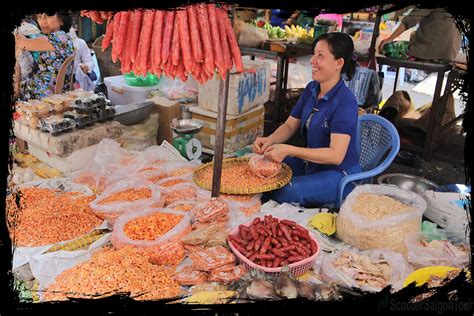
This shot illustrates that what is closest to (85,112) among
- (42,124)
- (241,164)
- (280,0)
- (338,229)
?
(42,124)

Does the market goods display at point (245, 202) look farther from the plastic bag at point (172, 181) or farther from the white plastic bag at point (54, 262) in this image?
the white plastic bag at point (54, 262)

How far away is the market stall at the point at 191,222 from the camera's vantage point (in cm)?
173

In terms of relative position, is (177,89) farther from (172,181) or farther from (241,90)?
(172,181)

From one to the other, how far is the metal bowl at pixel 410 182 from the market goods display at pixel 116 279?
2302mm

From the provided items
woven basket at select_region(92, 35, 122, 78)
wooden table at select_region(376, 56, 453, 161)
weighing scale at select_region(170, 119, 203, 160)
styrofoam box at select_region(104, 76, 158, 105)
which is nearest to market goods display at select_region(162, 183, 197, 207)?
weighing scale at select_region(170, 119, 203, 160)

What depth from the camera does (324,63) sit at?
9.59 ft

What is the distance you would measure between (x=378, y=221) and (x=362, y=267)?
0.31 m

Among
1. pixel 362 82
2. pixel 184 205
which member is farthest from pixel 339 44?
pixel 362 82

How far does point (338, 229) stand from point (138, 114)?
2542 mm

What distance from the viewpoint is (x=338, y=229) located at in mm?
2357

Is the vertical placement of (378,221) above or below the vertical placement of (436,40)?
below

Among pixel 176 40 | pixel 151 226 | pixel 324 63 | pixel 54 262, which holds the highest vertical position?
pixel 176 40

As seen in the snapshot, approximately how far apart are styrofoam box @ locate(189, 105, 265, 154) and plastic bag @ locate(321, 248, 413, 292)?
2.62 meters

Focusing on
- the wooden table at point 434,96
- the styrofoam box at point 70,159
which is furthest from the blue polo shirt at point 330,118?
the wooden table at point 434,96
